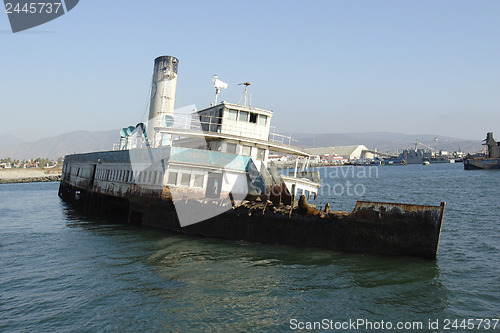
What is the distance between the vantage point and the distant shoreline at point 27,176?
282 ft

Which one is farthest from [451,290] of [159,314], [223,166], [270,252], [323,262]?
[223,166]

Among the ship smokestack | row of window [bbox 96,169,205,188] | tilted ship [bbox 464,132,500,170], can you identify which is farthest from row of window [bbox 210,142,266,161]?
tilted ship [bbox 464,132,500,170]

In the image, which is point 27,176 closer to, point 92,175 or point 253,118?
point 92,175

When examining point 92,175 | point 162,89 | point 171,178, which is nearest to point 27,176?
point 92,175

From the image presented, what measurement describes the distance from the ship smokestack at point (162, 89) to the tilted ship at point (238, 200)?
13.7 ft

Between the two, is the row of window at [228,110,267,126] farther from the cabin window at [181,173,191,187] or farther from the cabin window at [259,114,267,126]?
the cabin window at [181,173,191,187]

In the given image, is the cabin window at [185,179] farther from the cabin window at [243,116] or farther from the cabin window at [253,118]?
the cabin window at [253,118]

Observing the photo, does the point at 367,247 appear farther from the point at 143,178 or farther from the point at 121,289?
the point at 143,178

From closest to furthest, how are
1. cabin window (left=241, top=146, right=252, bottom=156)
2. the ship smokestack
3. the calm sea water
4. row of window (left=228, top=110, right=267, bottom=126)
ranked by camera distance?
1. the calm sea water
2. cabin window (left=241, top=146, right=252, bottom=156)
3. row of window (left=228, top=110, right=267, bottom=126)
4. the ship smokestack

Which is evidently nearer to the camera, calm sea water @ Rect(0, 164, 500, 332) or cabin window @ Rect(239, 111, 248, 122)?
calm sea water @ Rect(0, 164, 500, 332)

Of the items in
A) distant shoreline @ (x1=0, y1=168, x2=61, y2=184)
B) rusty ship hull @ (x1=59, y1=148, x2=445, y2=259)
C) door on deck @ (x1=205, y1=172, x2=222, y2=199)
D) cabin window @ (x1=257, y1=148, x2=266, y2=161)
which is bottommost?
distant shoreline @ (x1=0, y1=168, x2=61, y2=184)

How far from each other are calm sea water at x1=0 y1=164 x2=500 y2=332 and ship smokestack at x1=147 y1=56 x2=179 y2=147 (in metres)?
15.2

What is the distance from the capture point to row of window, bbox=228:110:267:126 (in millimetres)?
20578

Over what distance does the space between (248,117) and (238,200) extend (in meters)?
6.20
